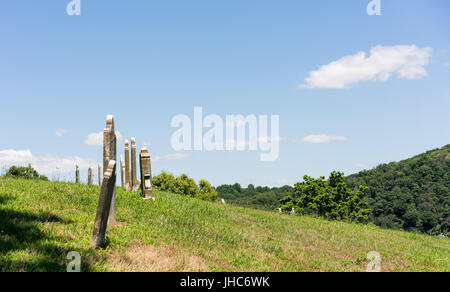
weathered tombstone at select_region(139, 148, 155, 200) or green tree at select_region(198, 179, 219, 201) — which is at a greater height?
weathered tombstone at select_region(139, 148, 155, 200)

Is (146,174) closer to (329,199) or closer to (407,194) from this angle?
(329,199)

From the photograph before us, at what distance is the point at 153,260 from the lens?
27.3 feet

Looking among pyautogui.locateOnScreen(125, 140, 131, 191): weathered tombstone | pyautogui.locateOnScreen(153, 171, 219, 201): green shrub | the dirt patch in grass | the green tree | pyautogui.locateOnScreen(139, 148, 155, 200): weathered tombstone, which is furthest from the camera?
the green tree

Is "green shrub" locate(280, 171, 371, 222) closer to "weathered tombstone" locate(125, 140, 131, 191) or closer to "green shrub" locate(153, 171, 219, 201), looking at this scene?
"green shrub" locate(153, 171, 219, 201)

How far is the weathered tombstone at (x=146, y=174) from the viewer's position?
16906 millimetres

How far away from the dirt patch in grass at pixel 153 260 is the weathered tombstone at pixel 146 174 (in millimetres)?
7687

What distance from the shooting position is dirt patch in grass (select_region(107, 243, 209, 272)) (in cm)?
777

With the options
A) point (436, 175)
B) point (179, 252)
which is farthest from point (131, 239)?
point (436, 175)

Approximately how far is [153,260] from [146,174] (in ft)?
30.1

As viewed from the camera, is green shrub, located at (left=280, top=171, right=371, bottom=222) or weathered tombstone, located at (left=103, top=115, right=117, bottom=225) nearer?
weathered tombstone, located at (left=103, top=115, right=117, bottom=225)

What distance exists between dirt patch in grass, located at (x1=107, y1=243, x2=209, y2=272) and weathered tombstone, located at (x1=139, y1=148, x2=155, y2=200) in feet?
25.2

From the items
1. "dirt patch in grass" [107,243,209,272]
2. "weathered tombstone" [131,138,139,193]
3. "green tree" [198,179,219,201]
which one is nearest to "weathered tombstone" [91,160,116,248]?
"dirt patch in grass" [107,243,209,272]

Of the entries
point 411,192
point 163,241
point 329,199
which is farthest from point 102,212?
point 411,192
